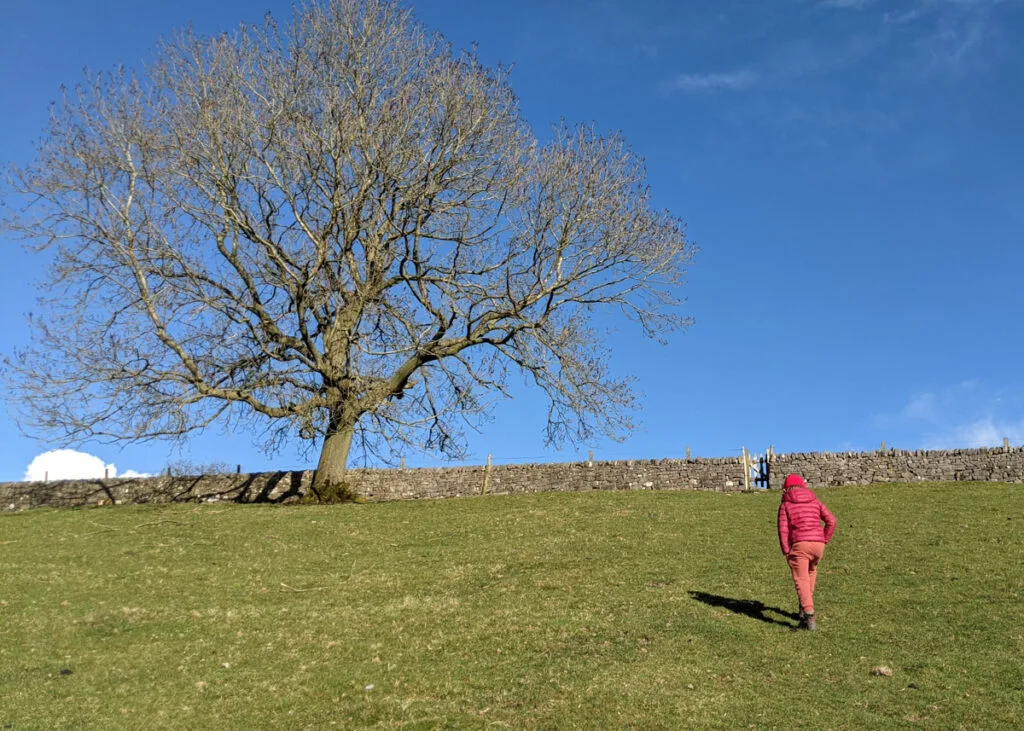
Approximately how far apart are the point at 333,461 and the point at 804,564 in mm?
23651

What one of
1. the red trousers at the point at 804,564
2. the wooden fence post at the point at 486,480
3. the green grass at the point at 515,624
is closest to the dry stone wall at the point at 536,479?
the wooden fence post at the point at 486,480

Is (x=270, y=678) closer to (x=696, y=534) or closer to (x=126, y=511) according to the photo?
(x=696, y=534)

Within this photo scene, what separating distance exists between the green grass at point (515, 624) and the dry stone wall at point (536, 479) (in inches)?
297

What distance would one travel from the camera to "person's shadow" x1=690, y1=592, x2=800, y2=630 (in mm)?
16641

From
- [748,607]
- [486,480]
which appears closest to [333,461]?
[486,480]

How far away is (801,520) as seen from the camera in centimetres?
1590

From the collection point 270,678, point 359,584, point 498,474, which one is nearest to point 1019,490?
point 498,474

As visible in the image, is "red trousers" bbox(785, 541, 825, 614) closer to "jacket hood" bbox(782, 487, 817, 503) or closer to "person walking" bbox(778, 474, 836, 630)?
"person walking" bbox(778, 474, 836, 630)

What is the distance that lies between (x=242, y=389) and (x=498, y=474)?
12.7 meters

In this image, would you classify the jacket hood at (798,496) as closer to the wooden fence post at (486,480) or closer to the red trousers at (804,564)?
the red trousers at (804,564)

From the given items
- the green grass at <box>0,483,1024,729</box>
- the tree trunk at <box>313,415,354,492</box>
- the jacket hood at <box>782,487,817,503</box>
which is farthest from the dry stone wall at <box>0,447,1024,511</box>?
the jacket hood at <box>782,487,817,503</box>

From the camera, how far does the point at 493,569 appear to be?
22.1 meters

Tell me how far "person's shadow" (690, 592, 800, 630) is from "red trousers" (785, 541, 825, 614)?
57 centimetres

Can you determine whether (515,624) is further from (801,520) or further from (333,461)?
(333,461)
